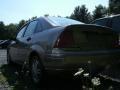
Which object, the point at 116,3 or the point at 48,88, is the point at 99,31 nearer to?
the point at 48,88

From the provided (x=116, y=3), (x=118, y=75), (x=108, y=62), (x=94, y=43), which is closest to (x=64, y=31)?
(x=94, y=43)

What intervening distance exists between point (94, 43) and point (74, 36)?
1.51 feet

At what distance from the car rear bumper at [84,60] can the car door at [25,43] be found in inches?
65.1

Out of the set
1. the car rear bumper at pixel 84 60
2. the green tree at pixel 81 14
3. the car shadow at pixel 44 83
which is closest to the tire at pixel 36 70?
the car shadow at pixel 44 83

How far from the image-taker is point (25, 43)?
8.55 meters

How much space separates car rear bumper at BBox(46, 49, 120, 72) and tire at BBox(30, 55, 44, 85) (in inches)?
15.7

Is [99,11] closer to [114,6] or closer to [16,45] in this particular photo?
[114,6]

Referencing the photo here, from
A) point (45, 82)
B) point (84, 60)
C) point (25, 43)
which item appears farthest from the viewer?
point (25, 43)

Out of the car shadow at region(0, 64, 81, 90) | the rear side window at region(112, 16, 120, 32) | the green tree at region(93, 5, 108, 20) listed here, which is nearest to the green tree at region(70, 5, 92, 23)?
the green tree at region(93, 5, 108, 20)

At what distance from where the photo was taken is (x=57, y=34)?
21.8 feet

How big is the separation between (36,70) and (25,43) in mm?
1328

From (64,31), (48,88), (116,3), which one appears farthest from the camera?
(116,3)

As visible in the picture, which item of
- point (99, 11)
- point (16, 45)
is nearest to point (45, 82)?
point (16, 45)

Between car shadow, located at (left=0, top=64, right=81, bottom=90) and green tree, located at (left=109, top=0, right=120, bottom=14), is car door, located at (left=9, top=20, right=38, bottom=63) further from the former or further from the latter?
green tree, located at (left=109, top=0, right=120, bottom=14)
